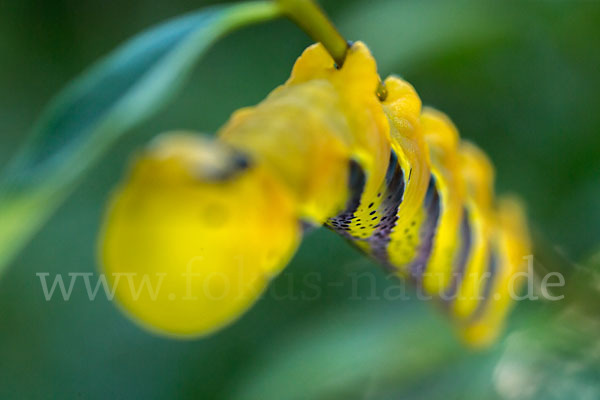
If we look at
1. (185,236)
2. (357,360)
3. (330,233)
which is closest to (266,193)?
(185,236)

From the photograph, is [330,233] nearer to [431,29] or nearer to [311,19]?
[431,29]

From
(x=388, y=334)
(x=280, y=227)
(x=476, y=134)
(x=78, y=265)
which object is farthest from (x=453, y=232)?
(x=78, y=265)

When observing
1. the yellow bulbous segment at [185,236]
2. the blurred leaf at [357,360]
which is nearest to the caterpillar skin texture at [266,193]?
the yellow bulbous segment at [185,236]

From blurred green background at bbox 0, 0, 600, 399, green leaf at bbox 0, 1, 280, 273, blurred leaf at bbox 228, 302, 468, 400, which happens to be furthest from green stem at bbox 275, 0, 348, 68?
blurred leaf at bbox 228, 302, 468, 400

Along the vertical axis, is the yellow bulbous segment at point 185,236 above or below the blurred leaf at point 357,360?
below

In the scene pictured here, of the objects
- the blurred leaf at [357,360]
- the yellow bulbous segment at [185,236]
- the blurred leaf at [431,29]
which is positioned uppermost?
the blurred leaf at [431,29]

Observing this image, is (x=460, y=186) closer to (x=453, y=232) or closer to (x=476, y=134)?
(x=453, y=232)

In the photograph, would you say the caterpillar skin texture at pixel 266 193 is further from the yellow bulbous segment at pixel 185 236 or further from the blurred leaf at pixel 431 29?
the blurred leaf at pixel 431 29
